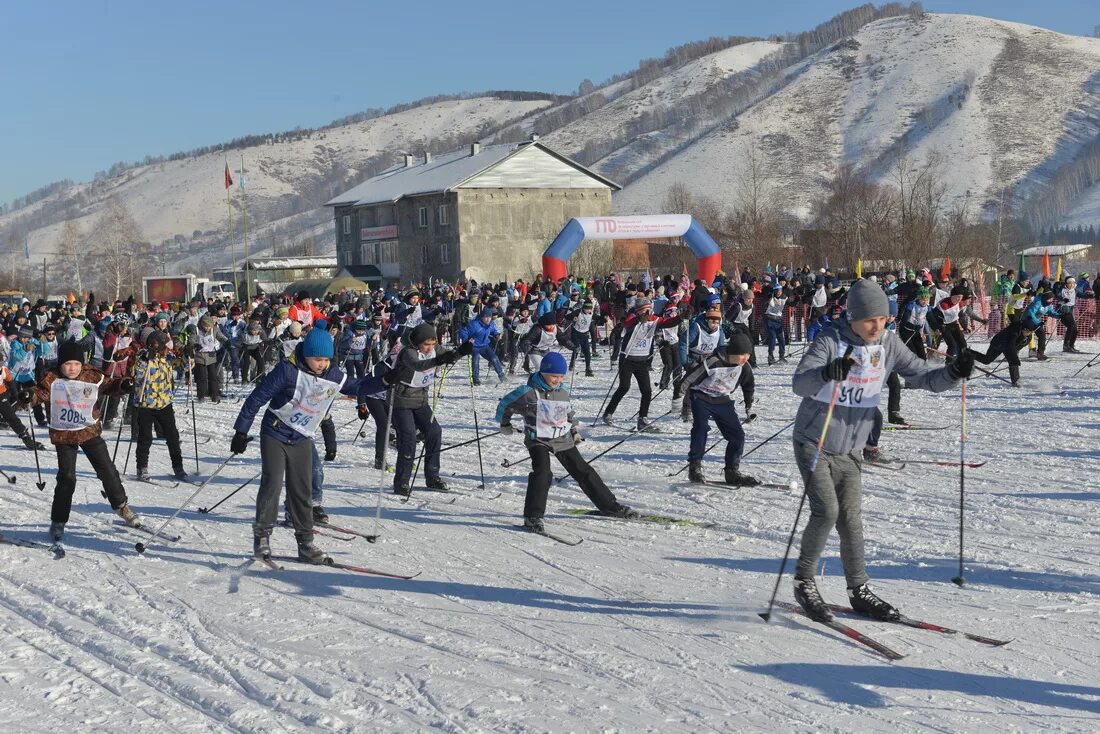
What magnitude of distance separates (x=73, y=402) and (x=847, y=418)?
227 inches

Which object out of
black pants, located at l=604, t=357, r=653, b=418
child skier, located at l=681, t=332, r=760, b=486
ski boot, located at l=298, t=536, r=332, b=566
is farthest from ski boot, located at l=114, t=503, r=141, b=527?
black pants, located at l=604, t=357, r=653, b=418

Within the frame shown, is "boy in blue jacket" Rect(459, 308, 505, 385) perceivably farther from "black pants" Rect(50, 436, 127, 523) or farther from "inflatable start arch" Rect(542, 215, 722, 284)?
"inflatable start arch" Rect(542, 215, 722, 284)

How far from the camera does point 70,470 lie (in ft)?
29.1

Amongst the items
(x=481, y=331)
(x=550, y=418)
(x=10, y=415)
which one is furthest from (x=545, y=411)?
(x=481, y=331)

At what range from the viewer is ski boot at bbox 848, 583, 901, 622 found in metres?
6.21

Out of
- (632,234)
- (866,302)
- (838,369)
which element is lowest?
(838,369)

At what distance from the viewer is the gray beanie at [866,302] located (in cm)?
593

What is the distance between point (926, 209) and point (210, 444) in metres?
39.0

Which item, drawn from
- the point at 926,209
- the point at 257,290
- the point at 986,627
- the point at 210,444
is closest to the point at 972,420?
the point at 986,627

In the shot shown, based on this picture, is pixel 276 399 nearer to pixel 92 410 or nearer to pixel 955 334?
pixel 92 410

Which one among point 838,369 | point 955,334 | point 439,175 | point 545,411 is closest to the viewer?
point 838,369

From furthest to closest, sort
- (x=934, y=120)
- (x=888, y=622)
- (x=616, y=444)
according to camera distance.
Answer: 1. (x=934, y=120)
2. (x=616, y=444)
3. (x=888, y=622)

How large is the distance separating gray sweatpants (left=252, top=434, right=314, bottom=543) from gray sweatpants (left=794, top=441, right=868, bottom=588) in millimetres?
3450

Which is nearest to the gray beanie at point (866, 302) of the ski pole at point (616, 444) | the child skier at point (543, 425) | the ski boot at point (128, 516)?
the child skier at point (543, 425)
